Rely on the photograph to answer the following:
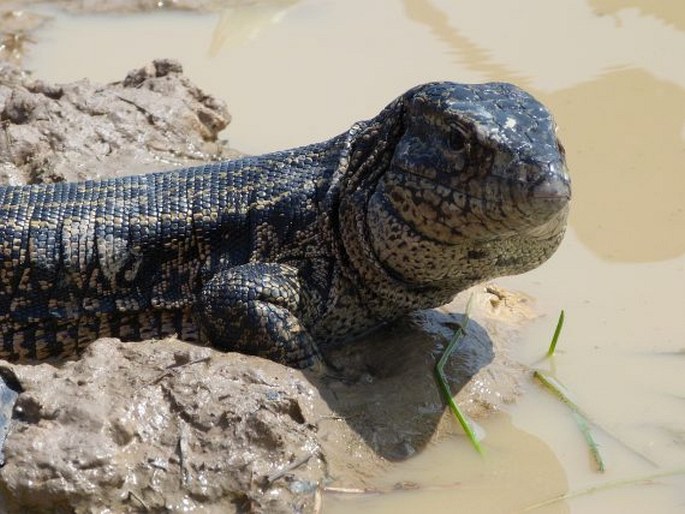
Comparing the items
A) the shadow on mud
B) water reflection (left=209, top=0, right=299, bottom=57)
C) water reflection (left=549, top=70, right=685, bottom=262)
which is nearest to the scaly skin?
the shadow on mud

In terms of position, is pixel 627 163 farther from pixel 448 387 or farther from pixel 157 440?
pixel 157 440

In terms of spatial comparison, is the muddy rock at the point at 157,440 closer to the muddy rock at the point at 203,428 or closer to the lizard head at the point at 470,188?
the muddy rock at the point at 203,428

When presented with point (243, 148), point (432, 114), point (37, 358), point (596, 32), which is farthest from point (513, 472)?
point (596, 32)

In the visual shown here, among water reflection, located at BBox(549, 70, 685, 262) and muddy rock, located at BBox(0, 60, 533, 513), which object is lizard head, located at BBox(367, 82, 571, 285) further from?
water reflection, located at BBox(549, 70, 685, 262)

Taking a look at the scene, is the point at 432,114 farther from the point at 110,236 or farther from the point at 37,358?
the point at 37,358

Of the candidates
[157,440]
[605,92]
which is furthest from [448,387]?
[605,92]

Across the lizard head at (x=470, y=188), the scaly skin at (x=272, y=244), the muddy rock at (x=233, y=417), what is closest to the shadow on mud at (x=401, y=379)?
the muddy rock at (x=233, y=417)
